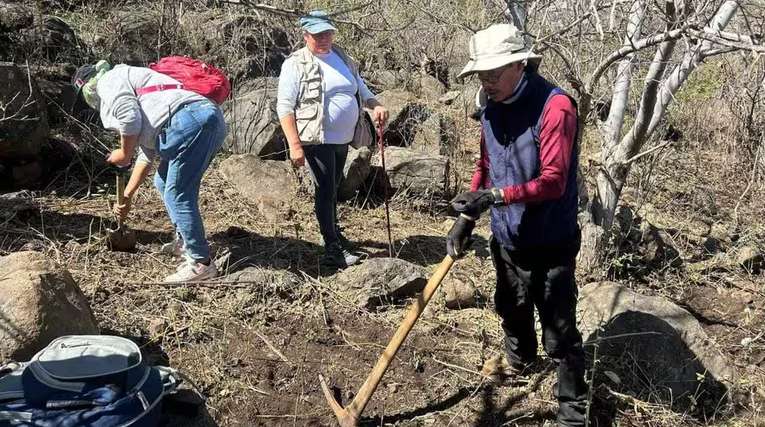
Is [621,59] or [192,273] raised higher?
[621,59]

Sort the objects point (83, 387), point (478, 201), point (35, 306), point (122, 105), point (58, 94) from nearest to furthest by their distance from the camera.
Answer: point (83, 387) → point (478, 201) → point (35, 306) → point (122, 105) → point (58, 94)

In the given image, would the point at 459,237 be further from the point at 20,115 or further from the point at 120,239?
the point at 20,115

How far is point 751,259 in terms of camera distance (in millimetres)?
5172

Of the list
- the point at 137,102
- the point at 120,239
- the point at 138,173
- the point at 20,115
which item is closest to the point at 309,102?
the point at 137,102

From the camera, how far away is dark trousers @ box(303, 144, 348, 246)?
432 centimetres

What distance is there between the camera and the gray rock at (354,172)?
5762mm

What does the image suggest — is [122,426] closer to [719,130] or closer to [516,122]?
[516,122]

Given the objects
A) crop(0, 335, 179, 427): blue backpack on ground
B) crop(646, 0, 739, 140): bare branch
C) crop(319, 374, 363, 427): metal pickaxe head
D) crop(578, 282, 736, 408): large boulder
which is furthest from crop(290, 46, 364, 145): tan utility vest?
crop(646, 0, 739, 140): bare branch

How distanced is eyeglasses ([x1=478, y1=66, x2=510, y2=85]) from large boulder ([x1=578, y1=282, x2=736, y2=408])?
1.63m

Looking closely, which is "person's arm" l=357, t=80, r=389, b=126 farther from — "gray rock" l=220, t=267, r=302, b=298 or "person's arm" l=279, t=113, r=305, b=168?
"gray rock" l=220, t=267, r=302, b=298

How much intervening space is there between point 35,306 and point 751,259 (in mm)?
4739

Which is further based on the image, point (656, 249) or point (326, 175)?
point (656, 249)

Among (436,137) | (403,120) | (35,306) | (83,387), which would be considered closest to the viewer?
(83,387)

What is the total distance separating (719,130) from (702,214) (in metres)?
1.39
